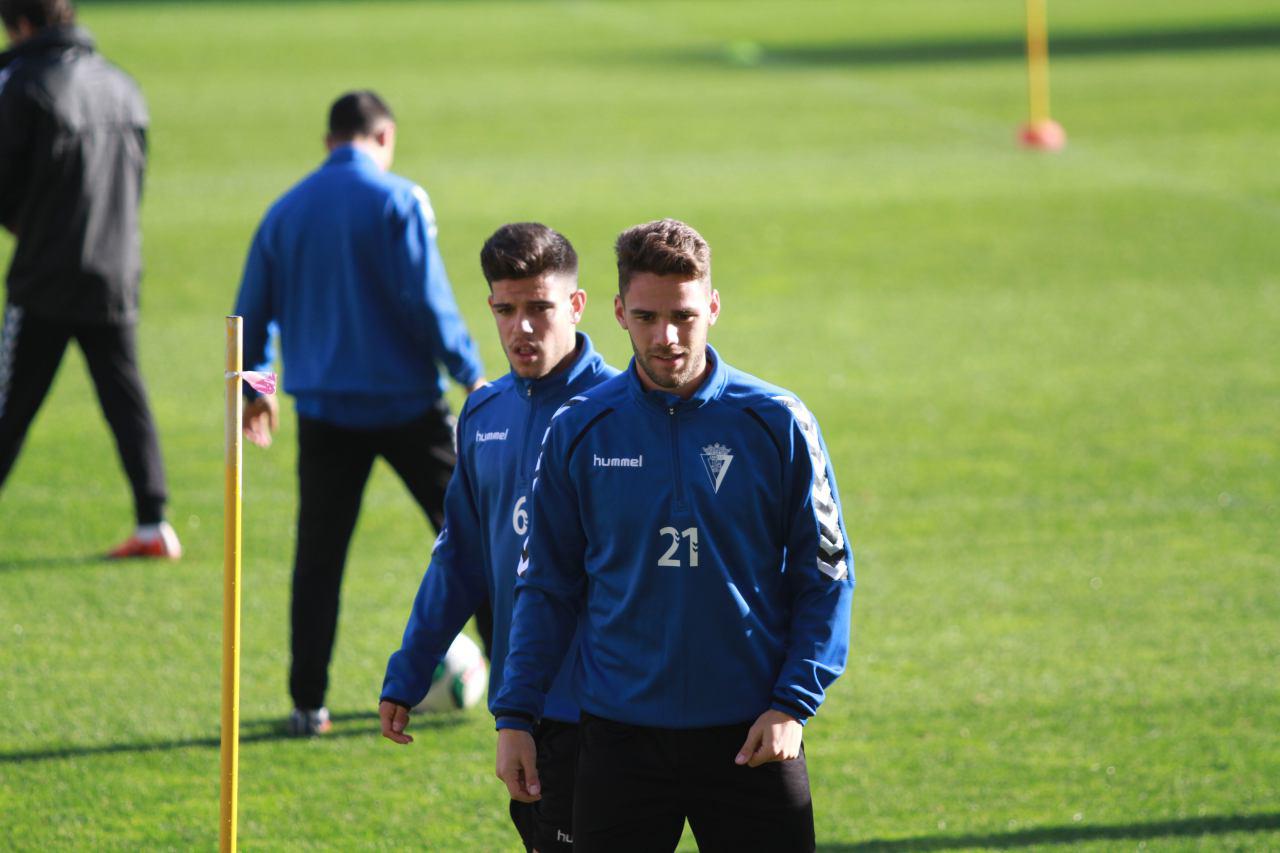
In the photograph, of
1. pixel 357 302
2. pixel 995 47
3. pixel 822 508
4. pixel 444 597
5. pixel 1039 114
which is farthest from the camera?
pixel 995 47

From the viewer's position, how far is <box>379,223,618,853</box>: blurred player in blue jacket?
438cm

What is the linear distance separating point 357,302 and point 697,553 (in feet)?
9.91

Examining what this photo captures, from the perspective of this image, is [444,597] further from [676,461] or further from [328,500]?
[328,500]

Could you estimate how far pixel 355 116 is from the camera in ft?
22.0

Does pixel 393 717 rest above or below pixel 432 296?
below

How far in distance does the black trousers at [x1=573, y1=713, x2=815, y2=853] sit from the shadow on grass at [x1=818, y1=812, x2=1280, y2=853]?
1.79 meters

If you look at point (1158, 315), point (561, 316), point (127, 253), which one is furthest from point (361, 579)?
point (1158, 315)

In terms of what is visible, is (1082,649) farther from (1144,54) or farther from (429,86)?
(1144,54)

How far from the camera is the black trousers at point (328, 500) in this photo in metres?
6.56

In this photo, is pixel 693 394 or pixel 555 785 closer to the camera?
pixel 693 394

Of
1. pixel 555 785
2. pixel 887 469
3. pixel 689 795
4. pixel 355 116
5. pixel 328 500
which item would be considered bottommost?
pixel 887 469

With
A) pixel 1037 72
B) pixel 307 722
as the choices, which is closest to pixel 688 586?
pixel 307 722

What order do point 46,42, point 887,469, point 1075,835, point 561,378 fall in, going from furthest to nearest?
point 887,469 → point 46,42 → point 1075,835 → point 561,378

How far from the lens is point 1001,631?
25.1ft
